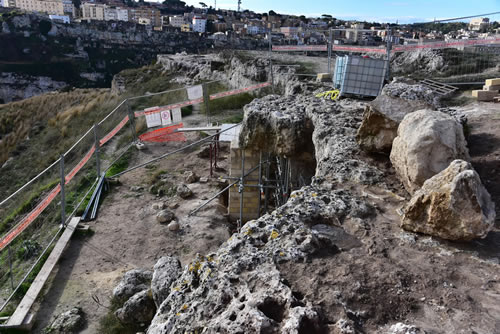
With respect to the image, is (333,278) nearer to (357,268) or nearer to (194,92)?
(357,268)

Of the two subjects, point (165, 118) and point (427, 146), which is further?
point (165, 118)

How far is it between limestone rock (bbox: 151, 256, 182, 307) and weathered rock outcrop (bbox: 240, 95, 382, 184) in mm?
2469

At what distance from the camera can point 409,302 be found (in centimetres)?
280

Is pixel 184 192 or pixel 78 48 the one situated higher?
pixel 78 48

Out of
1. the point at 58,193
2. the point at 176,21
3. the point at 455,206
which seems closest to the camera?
the point at 455,206

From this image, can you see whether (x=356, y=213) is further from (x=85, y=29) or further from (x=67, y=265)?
(x=85, y=29)

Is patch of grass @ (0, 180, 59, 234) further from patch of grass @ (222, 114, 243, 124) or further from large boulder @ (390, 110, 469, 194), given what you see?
large boulder @ (390, 110, 469, 194)

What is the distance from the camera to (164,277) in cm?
564

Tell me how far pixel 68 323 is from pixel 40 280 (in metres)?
1.41

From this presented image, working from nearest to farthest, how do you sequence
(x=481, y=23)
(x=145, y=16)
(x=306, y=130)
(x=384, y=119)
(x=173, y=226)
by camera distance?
(x=384, y=119)
(x=306, y=130)
(x=173, y=226)
(x=481, y=23)
(x=145, y=16)

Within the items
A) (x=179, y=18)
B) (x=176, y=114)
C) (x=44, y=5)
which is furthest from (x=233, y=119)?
(x=44, y=5)

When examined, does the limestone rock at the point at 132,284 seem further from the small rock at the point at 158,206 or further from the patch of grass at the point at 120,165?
the patch of grass at the point at 120,165

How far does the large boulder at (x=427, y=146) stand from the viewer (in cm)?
408

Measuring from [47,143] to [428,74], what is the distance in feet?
52.3
